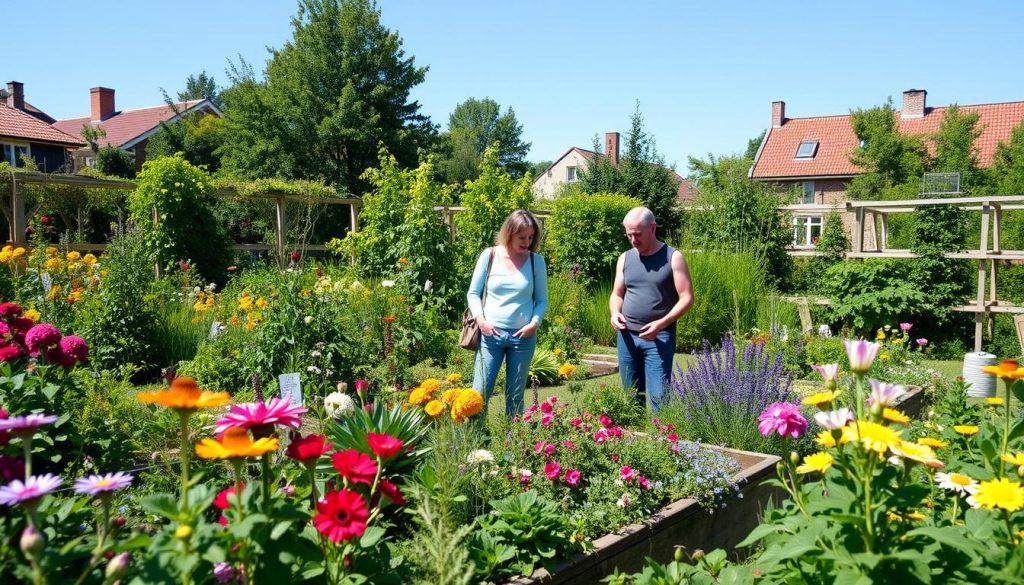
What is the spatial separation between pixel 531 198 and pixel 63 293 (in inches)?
276

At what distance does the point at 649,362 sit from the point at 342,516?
10.4ft

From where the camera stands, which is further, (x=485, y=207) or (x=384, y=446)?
(x=485, y=207)

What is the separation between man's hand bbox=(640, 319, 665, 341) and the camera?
417cm

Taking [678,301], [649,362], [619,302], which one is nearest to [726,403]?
[649,362]

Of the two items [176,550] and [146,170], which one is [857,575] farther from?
[146,170]

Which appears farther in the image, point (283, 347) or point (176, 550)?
point (283, 347)

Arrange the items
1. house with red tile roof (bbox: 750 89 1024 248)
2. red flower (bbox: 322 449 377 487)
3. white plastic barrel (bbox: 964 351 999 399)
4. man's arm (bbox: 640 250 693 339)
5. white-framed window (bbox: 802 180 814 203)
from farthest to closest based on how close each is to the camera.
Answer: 1. white-framed window (bbox: 802 180 814 203)
2. house with red tile roof (bbox: 750 89 1024 248)
3. white plastic barrel (bbox: 964 351 999 399)
4. man's arm (bbox: 640 250 693 339)
5. red flower (bbox: 322 449 377 487)

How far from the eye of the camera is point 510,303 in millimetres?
4027

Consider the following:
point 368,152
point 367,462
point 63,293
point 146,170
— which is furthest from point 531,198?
point 368,152

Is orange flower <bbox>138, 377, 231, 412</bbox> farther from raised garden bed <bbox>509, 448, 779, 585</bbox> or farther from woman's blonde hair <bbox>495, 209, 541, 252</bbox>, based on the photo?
woman's blonde hair <bbox>495, 209, 541, 252</bbox>

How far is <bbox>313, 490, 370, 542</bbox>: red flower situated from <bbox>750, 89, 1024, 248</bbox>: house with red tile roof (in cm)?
3065

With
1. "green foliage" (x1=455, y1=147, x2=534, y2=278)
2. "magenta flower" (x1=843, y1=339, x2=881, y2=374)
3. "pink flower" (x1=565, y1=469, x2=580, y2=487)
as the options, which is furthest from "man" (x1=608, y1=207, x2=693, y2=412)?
"green foliage" (x1=455, y1=147, x2=534, y2=278)

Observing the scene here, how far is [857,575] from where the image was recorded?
55.7 inches

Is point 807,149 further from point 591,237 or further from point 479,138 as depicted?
point 479,138
